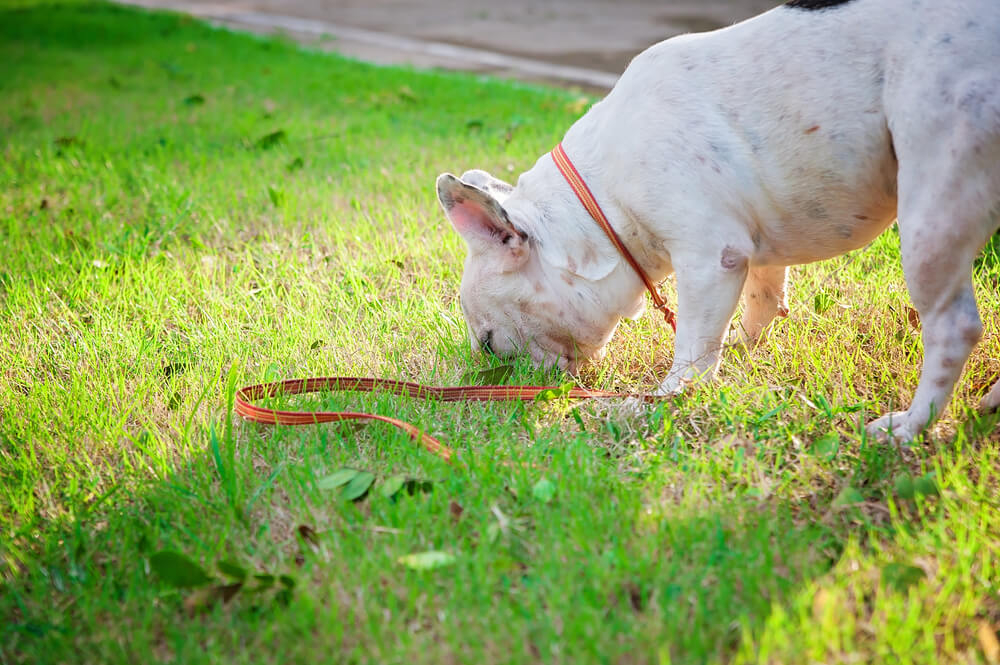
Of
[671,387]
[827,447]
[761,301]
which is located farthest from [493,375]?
[827,447]

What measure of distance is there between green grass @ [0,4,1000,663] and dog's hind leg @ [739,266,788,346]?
0.08 metres

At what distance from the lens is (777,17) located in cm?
246

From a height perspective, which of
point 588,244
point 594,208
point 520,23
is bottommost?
point 588,244

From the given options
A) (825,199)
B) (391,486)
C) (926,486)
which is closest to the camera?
(926,486)

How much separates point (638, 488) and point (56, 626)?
51.3 inches

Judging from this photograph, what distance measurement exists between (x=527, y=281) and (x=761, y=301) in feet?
2.71

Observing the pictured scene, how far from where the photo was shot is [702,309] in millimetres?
2484

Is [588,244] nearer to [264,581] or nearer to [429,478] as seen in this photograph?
[429,478]

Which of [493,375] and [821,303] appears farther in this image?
[821,303]

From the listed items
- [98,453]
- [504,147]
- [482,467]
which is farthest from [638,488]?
[504,147]

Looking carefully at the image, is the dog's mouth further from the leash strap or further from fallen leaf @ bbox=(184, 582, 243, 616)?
fallen leaf @ bbox=(184, 582, 243, 616)

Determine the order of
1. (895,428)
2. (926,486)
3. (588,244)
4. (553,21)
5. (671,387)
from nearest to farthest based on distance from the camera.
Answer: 1. (926,486)
2. (895,428)
3. (671,387)
4. (588,244)
5. (553,21)

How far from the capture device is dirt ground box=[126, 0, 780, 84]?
31.5 ft

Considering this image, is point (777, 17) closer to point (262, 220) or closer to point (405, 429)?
point (405, 429)
